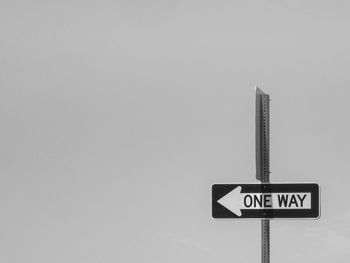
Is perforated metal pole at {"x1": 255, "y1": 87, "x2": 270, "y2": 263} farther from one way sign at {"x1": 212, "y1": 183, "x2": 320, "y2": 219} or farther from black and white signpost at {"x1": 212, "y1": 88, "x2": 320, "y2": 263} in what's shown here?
one way sign at {"x1": 212, "y1": 183, "x2": 320, "y2": 219}

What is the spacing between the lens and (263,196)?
574 centimetres

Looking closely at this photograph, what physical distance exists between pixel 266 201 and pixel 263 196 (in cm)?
7

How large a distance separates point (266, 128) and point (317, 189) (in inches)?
35.7

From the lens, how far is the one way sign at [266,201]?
226 inches

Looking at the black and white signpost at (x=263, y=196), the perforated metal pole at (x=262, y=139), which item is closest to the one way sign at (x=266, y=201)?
the black and white signpost at (x=263, y=196)

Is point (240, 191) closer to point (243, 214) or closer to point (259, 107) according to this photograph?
point (243, 214)

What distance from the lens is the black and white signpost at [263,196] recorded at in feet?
18.8

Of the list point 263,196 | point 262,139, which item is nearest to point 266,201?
point 263,196

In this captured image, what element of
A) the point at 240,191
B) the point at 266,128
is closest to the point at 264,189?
the point at 240,191

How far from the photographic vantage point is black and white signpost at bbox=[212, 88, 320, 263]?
226 inches

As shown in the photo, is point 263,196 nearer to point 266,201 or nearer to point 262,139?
point 266,201

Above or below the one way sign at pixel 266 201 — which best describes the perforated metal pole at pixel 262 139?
above

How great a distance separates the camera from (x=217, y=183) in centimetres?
584

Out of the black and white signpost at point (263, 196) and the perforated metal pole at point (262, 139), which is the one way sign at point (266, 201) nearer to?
the black and white signpost at point (263, 196)
